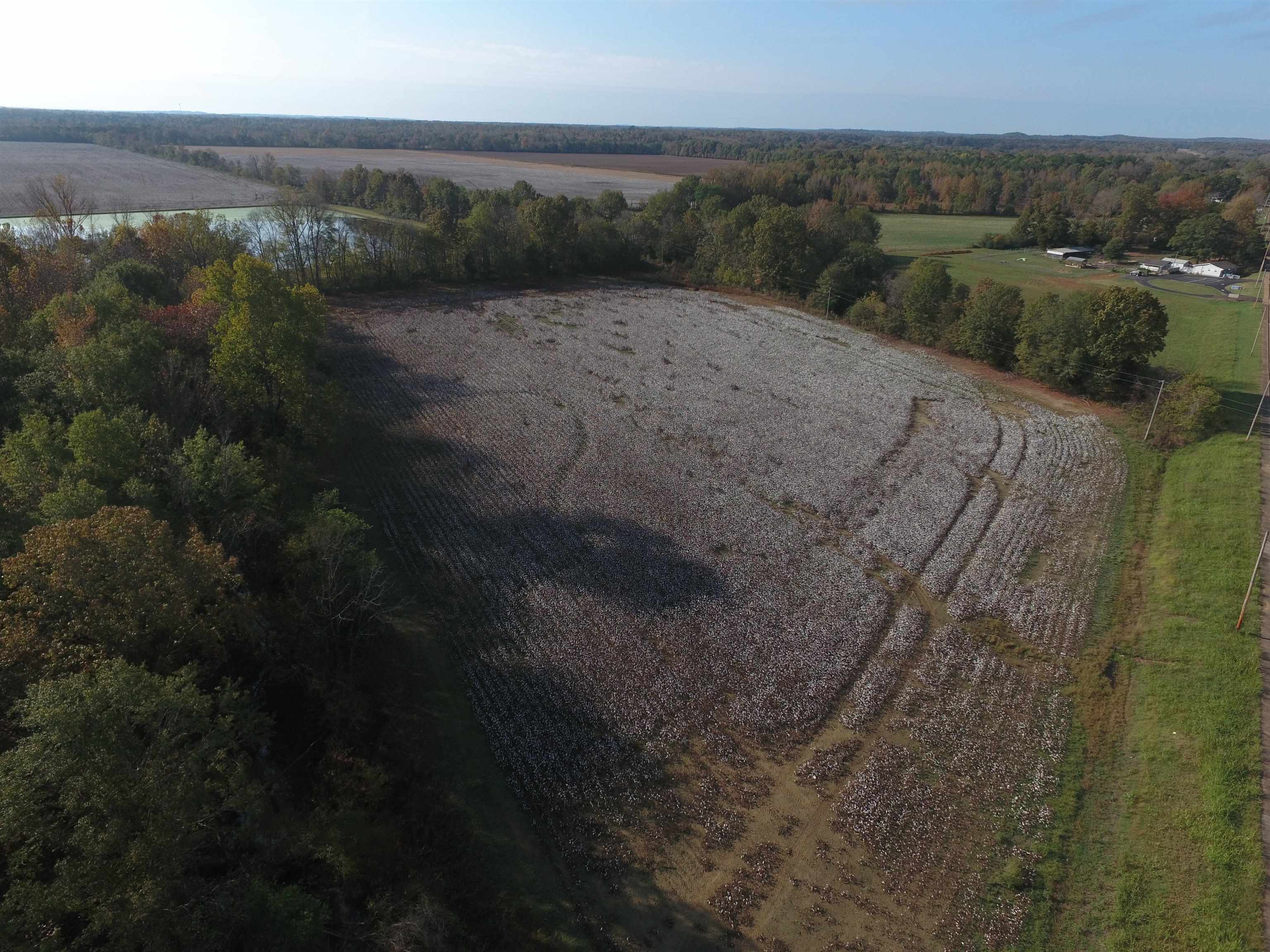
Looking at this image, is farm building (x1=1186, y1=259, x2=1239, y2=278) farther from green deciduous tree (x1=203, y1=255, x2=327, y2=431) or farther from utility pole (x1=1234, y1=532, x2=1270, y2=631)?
green deciduous tree (x1=203, y1=255, x2=327, y2=431)

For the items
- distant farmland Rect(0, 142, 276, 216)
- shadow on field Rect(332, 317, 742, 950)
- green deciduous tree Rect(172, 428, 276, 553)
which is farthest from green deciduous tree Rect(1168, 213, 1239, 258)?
distant farmland Rect(0, 142, 276, 216)

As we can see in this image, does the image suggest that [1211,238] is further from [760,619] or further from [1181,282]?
[760,619]

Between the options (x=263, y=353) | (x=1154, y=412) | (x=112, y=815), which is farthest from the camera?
(x=1154, y=412)

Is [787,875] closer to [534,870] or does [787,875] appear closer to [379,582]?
[534,870]

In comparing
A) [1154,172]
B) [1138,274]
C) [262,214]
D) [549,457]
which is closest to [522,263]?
[262,214]

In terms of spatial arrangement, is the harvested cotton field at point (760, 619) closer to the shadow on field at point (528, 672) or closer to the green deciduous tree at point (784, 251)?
the shadow on field at point (528, 672)

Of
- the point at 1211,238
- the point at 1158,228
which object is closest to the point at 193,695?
the point at 1211,238
